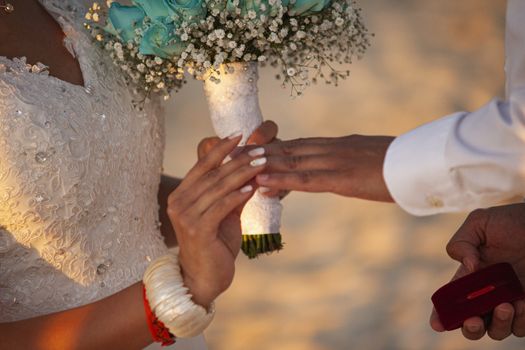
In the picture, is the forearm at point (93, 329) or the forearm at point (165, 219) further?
the forearm at point (165, 219)

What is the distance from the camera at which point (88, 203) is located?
180cm

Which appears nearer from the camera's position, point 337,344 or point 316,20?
point 316,20

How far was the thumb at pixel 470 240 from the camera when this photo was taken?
1.71 meters

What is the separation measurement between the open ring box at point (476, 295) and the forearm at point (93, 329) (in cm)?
59

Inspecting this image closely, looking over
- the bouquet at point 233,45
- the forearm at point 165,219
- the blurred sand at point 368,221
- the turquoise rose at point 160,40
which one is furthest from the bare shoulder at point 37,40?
the blurred sand at point 368,221

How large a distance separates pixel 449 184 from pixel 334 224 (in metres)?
2.88

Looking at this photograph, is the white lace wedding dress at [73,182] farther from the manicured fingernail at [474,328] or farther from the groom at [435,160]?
the manicured fingernail at [474,328]

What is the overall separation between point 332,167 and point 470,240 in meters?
0.48

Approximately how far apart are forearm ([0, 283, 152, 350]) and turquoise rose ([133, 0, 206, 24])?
0.54 meters

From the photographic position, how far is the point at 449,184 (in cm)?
137

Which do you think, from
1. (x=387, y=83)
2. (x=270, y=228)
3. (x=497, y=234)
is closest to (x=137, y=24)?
(x=270, y=228)

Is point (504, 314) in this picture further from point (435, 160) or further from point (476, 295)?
point (435, 160)

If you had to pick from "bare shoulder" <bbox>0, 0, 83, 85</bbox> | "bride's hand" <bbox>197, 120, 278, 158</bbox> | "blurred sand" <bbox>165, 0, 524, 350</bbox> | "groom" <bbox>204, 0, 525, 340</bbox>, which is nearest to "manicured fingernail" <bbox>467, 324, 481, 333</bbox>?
"groom" <bbox>204, 0, 525, 340</bbox>

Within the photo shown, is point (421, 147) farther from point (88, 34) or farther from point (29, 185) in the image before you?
point (88, 34)
